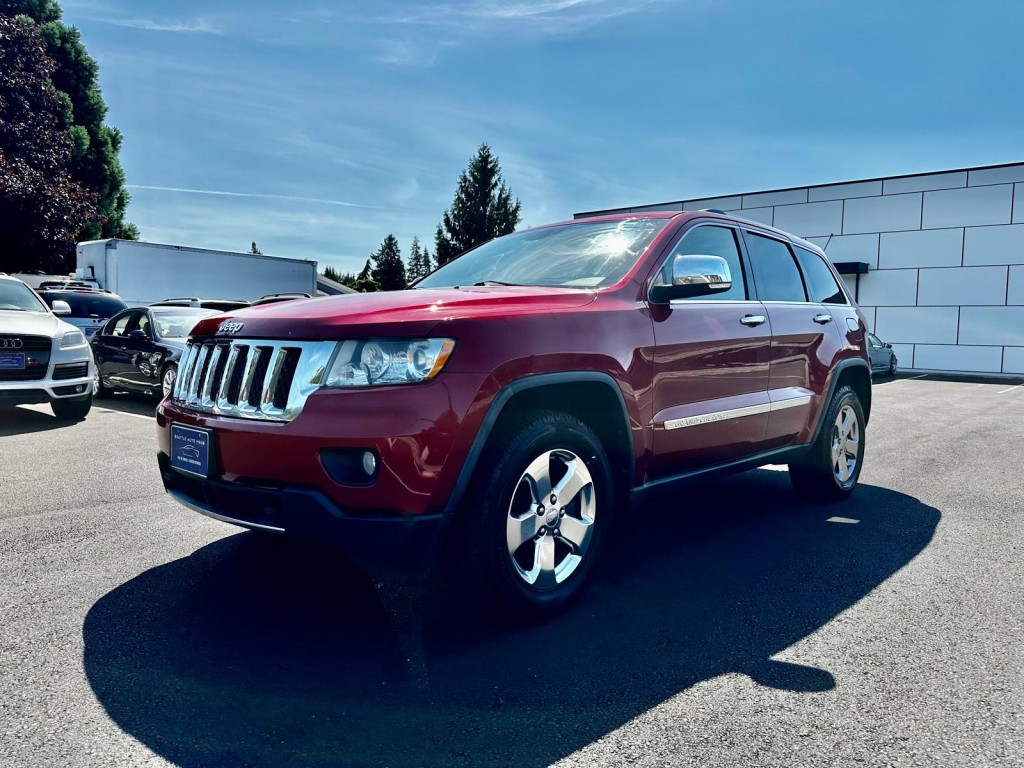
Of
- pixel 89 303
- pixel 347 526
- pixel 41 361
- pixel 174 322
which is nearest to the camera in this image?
pixel 347 526

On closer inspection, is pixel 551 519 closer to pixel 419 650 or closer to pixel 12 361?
pixel 419 650

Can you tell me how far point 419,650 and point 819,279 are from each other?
4020mm

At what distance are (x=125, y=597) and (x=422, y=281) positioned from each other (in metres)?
2.27

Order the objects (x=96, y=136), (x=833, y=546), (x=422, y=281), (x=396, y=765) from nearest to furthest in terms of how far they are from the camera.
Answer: (x=396, y=765), (x=833, y=546), (x=422, y=281), (x=96, y=136)

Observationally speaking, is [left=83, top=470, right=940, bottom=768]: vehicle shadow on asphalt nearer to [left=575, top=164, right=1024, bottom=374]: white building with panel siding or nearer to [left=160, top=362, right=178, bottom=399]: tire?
[left=160, top=362, right=178, bottom=399]: tire

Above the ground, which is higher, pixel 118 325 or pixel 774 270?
pixel 774 270

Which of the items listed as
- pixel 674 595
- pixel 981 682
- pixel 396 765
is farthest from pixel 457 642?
pixel 981 682

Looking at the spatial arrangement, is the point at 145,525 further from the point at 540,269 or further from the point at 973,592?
the point at 973,592

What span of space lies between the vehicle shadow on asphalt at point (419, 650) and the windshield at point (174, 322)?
7106 millimetres

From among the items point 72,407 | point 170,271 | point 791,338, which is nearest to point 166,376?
point 72,407

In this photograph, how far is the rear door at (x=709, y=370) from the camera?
3.72 metres

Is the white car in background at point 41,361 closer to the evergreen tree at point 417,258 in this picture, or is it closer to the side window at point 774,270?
the side window at point 774,270

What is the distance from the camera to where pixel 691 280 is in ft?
12.1

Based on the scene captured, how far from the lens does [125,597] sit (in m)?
3.39
